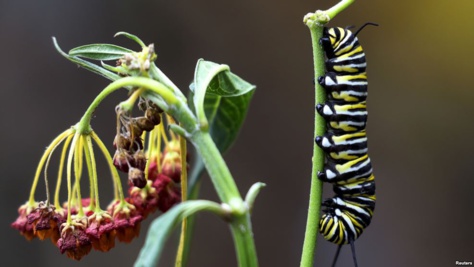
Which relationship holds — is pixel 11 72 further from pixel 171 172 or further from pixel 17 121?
pixel 171 172

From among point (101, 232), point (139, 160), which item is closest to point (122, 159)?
point (139, 160)

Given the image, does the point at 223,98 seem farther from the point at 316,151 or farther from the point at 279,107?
the point at 279,107

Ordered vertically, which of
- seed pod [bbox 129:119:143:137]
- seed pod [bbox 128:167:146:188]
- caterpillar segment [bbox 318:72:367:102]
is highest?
caterpillar segment [bbox 318:72:367:102]

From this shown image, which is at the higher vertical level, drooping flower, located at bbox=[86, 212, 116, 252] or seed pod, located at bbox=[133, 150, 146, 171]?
seed pod, located at bbox=[133, 150, 146, 171]

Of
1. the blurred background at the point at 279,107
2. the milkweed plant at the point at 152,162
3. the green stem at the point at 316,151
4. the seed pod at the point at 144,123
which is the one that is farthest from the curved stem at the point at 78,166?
the blurred background at the point at 279,107

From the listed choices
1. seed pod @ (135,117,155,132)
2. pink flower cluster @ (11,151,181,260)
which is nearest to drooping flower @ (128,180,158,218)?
pink flower cluster @ (11,151,181,260)

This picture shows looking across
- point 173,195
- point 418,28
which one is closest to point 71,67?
point 418,28

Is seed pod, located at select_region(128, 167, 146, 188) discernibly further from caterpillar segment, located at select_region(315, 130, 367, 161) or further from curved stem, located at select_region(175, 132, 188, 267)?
caterpillar segment, located at select_region(315, 130, 367, 161)
